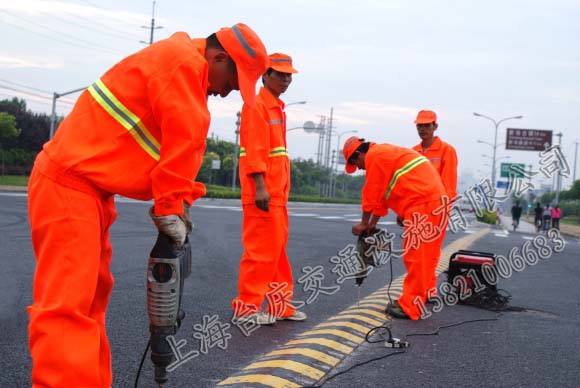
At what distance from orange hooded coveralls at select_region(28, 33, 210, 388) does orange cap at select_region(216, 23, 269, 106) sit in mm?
163

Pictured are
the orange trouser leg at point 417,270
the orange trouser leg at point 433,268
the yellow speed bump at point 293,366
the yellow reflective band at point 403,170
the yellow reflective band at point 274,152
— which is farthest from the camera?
the orange trouser leg at point 433,268

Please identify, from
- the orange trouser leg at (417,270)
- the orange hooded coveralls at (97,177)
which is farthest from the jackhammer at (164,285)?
the orange trouser leg at (417,270)

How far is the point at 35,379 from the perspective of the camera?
2420 mm

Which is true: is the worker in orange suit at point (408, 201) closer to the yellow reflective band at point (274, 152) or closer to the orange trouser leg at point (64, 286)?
the yellow reflective band at point (274, 152)

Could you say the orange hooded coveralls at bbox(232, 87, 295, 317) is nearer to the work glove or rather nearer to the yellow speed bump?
the yellow speed bump

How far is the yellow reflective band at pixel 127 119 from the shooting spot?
2639 mm

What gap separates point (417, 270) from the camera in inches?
225

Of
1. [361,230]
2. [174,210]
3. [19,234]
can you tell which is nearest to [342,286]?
[361,230]

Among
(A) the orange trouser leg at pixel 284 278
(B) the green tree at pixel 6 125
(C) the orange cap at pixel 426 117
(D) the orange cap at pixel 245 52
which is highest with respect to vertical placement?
(B) the green tree at pixel 6 125

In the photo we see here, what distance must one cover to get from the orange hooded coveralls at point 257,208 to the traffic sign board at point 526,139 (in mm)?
43324

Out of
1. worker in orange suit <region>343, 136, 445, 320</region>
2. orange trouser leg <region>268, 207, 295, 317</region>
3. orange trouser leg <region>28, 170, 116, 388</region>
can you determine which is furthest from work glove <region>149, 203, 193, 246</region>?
worker in orange suit <region>343, 136, 445, 320</region>

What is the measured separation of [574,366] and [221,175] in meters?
62.7

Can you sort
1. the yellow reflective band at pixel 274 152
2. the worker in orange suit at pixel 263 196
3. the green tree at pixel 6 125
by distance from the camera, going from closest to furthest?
the worker in orange suit at pixel 263 196 < the yellow reflective band at pixel 274 152 < the green tree at pixel 6 125

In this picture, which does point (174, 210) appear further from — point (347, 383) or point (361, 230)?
point (361, 230)
